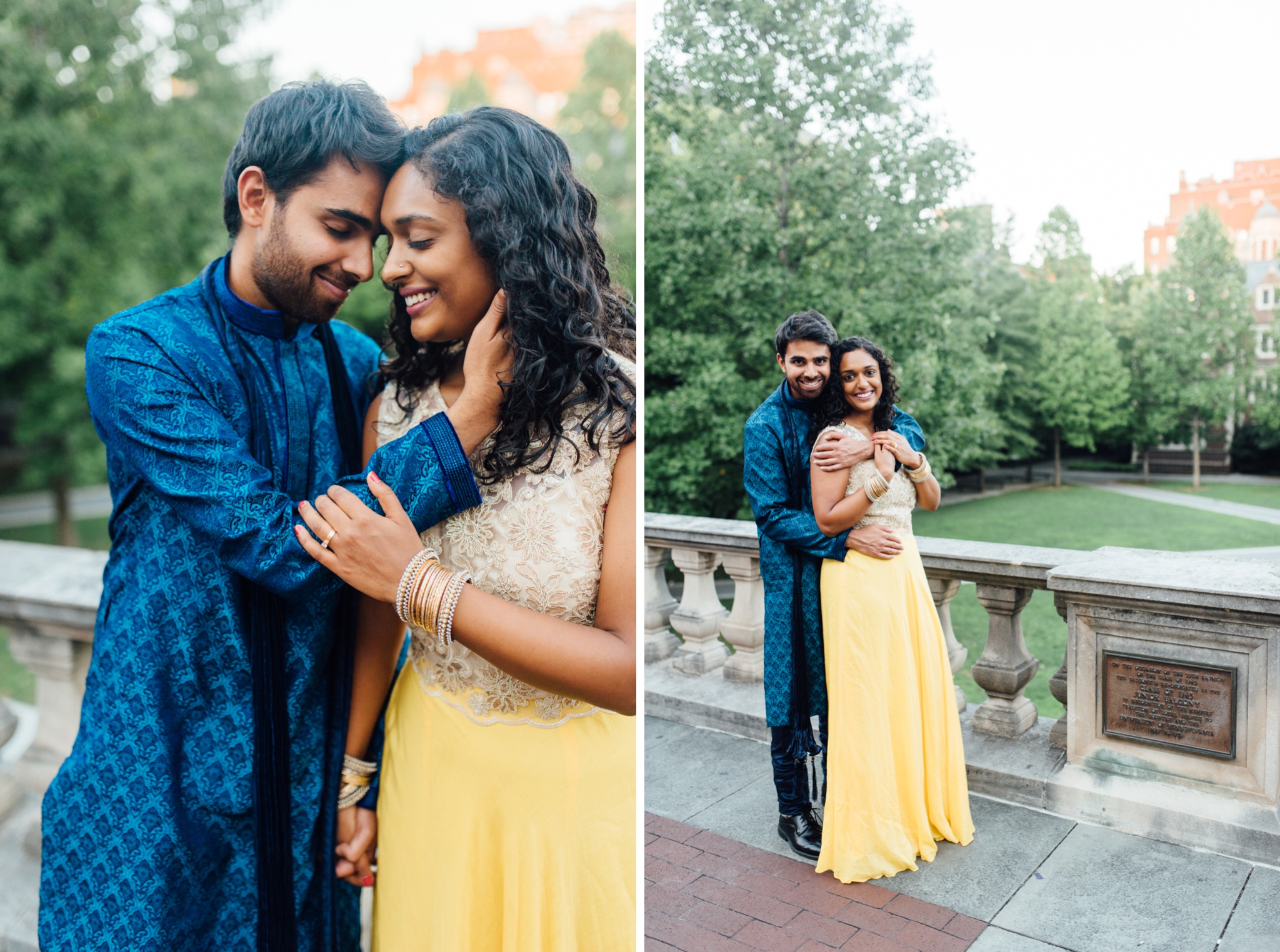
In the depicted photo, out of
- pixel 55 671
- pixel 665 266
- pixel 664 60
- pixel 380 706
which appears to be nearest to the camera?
pixel 380 706

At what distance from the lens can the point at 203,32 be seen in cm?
1023

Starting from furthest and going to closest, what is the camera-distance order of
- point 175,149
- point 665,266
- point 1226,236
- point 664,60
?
point 175,149 → point 665,266 → point 664,60 → point 1226,236

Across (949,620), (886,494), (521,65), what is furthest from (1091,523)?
(521,65)

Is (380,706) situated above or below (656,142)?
below

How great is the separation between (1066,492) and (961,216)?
2910 mm

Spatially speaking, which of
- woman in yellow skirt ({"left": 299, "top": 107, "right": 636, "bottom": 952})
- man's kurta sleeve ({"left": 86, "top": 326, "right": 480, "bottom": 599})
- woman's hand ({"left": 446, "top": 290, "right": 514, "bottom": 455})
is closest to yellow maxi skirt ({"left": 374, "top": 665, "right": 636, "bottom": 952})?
woman in yellow skirt ({"left": 299, "top": 107, "right": 636, "bottom": 952})

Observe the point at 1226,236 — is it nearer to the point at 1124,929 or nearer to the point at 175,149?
the point at 1124,929

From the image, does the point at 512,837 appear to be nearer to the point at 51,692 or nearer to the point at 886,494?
the point at 886,494

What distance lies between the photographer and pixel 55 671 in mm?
2811

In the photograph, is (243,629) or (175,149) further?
(175,149)

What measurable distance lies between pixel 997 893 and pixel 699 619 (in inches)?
72.5

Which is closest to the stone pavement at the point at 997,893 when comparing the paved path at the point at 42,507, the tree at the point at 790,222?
the tree at the point at 790,222

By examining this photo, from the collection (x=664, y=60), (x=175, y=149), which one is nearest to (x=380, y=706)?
(x=664, y=60)

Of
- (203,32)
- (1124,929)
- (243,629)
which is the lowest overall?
(1124,929)
